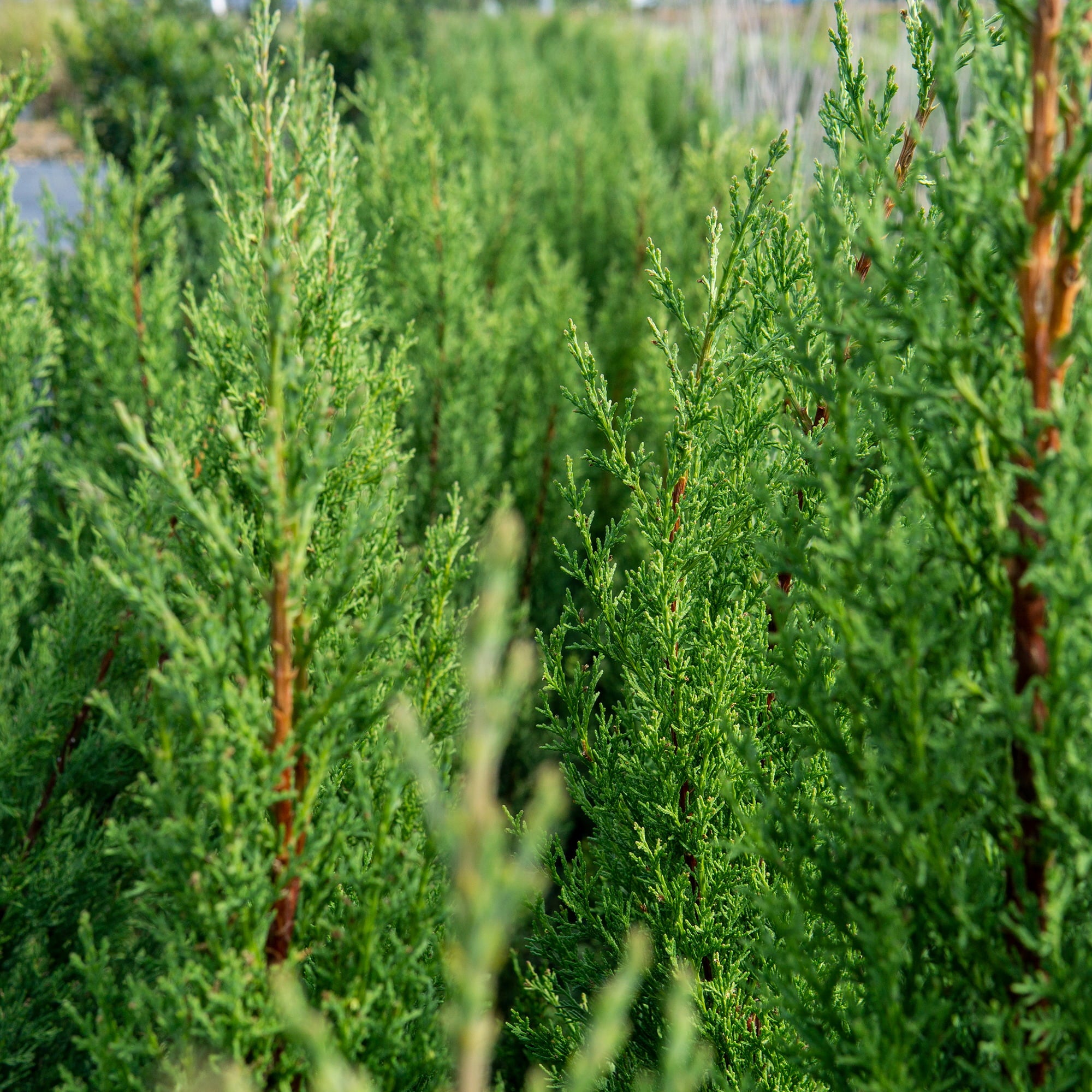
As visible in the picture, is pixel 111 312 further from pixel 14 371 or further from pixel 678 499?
pixel 678 499

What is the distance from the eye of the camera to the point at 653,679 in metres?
2.29

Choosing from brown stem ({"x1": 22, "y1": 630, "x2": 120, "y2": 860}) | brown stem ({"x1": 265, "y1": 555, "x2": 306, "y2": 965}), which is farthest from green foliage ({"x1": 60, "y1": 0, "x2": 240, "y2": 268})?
brown stem ({"x1": 265, "y1": 555, "x2": 306, "y2": 965})

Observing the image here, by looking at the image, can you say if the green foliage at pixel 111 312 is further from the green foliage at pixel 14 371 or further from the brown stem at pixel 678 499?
the brown stem at pixel 678 499

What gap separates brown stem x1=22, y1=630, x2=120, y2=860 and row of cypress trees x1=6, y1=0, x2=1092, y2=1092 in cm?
2

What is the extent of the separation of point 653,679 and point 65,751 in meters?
2.02

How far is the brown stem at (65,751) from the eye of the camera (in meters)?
2.95

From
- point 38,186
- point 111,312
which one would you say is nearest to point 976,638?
point 111,312

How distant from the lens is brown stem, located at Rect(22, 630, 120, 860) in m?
2.95

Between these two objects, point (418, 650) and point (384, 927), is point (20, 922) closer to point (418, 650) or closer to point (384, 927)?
point (418, 650)

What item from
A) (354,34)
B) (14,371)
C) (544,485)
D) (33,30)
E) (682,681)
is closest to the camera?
(682,681)

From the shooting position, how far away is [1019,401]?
1.38m

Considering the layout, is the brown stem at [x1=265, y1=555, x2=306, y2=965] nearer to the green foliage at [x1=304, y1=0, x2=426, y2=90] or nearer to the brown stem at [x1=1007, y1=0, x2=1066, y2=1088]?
the brown stem at [x1=1007, y1=0, x2=1066, y2=1088]

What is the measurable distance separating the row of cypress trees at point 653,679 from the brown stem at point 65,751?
0.07 feet

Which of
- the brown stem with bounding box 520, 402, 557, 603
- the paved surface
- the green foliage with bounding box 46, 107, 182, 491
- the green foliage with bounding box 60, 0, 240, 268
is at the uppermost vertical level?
the green foliage with bounding box 60, 0, 240, 268
